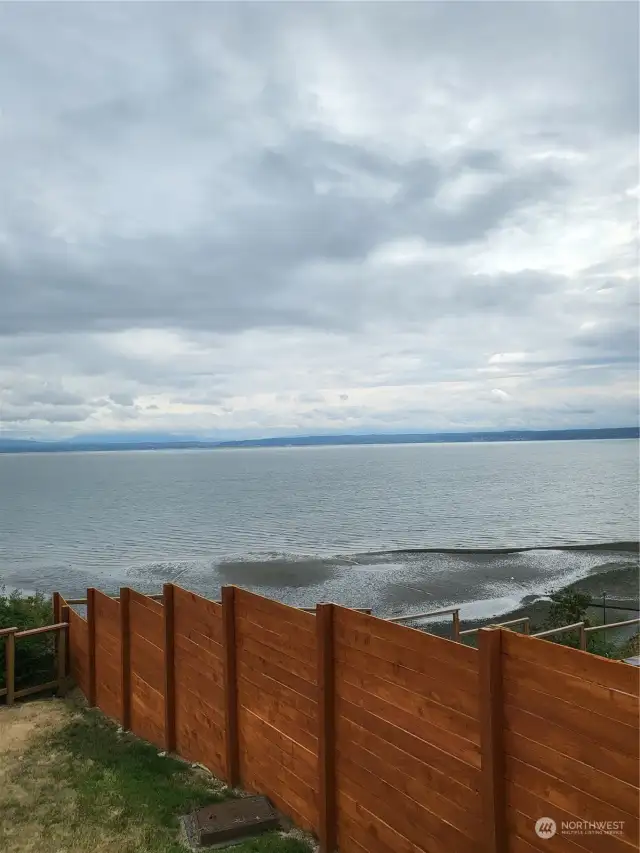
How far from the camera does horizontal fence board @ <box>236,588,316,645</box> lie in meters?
6.32

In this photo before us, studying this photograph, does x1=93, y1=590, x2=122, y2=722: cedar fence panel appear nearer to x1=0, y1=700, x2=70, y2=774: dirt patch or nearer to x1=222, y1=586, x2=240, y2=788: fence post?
x1=0, y1=700, x2=70, y2=774: dirt patch

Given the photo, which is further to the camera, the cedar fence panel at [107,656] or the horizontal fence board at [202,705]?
the cedar fence panel at [107,656]

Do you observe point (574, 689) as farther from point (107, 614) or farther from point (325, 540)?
point (325, 540)

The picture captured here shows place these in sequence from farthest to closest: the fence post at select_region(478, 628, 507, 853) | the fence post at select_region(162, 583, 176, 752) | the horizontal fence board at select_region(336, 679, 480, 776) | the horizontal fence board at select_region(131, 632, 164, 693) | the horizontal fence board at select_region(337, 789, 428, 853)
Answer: the horizontal fence board at select_region(131, 632, 164, 693), the fence post at select_region(162, 583, 176, 752), the horizontal fence board at select_region(337, 789, 428, 853), the horizontal fence board at select_region(336, 679, 480, 776), the fence post at select_region(478, 628, 507, 853)

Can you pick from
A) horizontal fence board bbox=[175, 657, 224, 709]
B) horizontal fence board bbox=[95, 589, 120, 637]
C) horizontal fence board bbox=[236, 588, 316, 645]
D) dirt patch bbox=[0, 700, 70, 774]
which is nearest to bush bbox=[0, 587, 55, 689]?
dirt patch bbox=[0, 700, 70, 774]

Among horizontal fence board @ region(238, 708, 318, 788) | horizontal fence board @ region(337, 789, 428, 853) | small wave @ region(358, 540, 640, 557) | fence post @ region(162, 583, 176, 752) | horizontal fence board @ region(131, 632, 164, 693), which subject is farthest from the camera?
small wave @ region(358, 540, 640, 557)

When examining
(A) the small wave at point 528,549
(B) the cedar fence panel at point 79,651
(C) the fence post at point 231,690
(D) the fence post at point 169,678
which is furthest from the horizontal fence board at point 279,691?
(A) the small wave at point 528,549

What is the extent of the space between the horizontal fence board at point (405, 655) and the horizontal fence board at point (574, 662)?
1.25 feet

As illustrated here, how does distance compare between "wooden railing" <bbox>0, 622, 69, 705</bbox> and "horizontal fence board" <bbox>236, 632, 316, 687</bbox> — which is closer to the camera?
"horizontal fence board" <bbox>236, 632, 316, 687</bbox>

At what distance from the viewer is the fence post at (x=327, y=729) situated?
19.8 feet

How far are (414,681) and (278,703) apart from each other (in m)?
2.14

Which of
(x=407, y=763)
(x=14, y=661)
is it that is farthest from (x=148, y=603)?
(x=407, y=763)

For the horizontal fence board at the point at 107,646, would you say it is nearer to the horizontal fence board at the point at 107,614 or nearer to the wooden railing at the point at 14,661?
the horizontal fence board at the point at 107,614

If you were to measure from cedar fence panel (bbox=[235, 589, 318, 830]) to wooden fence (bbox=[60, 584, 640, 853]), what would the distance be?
19 millimetres
